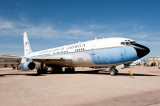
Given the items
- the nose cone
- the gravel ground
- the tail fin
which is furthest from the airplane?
the tail fin

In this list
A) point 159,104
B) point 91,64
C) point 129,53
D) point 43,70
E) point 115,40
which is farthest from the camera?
point 43,70

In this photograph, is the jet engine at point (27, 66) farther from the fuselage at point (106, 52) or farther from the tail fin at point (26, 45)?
the tail fin at point (26, 45)

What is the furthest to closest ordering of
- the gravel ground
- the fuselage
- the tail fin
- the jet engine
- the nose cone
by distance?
the tail fin < the jet engine < the fuselage < the nose cone < the gravel ground

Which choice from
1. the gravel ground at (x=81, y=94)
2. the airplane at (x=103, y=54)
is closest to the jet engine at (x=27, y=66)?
the airplane at (x=103, y=54)

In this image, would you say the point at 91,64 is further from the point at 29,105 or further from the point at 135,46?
the point at 29,105

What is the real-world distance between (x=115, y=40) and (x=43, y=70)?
1236 centimetres

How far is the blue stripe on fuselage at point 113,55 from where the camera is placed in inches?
581

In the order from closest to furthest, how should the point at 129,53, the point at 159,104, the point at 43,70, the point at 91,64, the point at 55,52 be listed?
1. the point at 159,104
2. the point at 129,53
3. the point at 91,64
4. the point at 43,70
5. the point at 55,52

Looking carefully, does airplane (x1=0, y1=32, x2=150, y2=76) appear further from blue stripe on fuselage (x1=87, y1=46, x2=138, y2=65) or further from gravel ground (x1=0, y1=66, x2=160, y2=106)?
gravel ground (x1=0, y1=66, x2=160, y2=106)

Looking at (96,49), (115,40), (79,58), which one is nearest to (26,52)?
(79,58)

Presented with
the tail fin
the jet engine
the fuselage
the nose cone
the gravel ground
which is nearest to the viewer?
the gravel ground

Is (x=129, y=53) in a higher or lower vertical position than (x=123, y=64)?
higher

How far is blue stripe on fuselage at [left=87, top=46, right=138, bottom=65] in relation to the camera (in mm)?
14750

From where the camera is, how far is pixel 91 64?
18.1m
